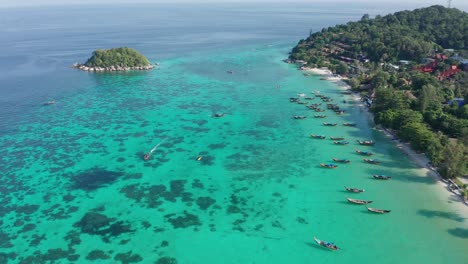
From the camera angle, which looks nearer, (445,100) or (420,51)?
(445,100)

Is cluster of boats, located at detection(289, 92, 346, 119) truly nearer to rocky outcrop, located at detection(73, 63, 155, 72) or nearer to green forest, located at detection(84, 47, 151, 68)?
rocky outcrop, located at detection(73, 63, 155, 72)

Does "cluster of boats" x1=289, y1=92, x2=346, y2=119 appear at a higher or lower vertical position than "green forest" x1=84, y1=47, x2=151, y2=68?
lower

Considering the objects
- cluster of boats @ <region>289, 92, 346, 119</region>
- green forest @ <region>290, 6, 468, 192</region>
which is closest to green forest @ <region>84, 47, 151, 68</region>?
green forest @ <region>290, 6, 468, 192</region>

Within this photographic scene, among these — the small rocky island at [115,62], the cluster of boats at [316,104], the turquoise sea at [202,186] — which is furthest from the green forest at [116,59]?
the cluster of boats at [316,104]

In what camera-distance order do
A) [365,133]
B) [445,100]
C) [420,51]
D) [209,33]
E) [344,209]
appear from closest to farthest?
[344,209]
[365,133]
[445,100]
[420,51]
[209,33]

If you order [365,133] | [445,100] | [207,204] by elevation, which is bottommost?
[207,204]

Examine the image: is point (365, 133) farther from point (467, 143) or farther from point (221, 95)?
point (221, 95)

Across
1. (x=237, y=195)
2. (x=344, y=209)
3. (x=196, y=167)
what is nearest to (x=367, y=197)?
(x=344, y=209)

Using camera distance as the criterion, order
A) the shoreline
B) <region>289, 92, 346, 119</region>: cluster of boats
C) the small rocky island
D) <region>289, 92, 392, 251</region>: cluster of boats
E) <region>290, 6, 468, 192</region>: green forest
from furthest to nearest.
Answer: the small rocky island, <region>289, 92, 346, 119</region>: cluster of boats, <region>290, 6, 468, 192</region>: green forest, the shoreline, <region>289, 92, 392, 251</region>: cluster of boats
